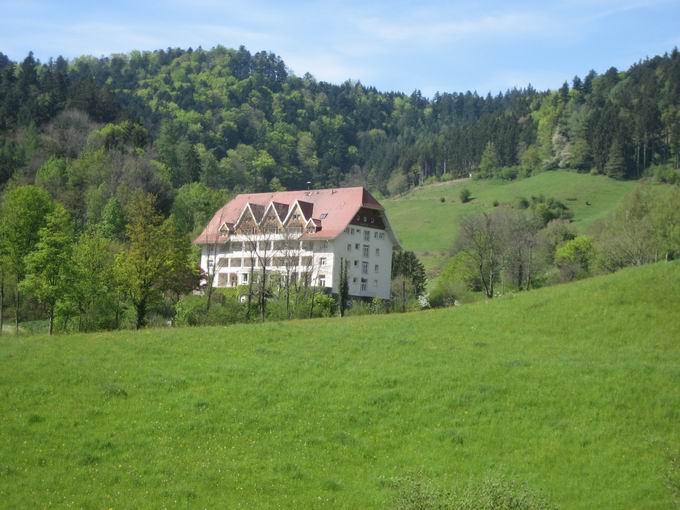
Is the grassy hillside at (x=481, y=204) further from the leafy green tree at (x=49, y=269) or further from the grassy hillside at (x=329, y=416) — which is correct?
the grassy hillside at (x=329, y=416)

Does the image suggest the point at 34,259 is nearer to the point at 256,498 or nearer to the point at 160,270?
the point at 160,270

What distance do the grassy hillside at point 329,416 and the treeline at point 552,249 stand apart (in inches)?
1795

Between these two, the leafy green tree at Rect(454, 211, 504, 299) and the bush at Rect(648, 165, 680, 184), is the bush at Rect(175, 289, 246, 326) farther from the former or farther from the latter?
the bush at Rect(648, 165, 680, 184)

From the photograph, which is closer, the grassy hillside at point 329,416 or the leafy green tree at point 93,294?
the grassy hillside at point 329,416

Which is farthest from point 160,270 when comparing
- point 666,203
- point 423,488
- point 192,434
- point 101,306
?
point 666,203

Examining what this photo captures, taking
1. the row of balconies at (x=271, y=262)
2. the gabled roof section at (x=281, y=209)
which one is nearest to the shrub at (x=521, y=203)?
the gabled roof section at (x=281, y=209)

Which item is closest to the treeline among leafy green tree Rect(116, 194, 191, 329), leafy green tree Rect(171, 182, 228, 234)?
leafy green tree Rect(116, 194, 191, 329)

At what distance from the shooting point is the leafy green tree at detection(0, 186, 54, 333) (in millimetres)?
57812

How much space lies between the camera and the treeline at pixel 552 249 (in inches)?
3420

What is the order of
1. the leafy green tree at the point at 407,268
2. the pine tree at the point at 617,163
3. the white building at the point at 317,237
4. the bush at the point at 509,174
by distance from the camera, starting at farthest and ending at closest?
1. the bush at the point at 509,174
2. the pine tree at the point at 617,163
3. the leafy green tree at the point at 407,268
4. the white building at the point at 317,237

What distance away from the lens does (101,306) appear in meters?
64.0

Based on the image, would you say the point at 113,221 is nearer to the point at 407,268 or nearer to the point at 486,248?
the point at 407,268

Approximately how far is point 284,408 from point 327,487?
5497mm

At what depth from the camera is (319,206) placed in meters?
93.5
